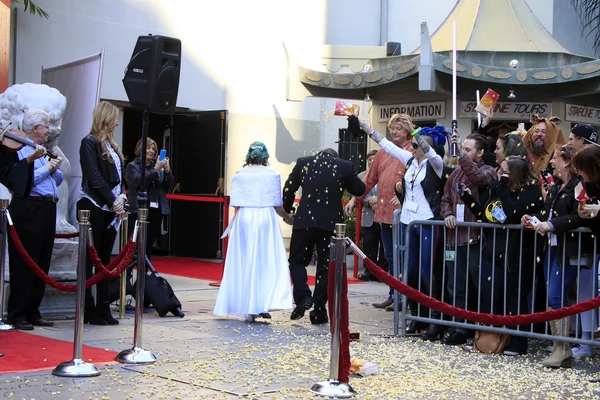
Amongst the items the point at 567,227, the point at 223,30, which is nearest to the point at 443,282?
the point at 567,227

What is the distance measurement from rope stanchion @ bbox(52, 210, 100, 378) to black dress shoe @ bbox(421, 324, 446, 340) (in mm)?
3355

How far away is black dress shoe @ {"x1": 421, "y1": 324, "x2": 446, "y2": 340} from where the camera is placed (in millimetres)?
8359

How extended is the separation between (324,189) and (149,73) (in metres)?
2.12

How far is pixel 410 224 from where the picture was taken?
27.6ft

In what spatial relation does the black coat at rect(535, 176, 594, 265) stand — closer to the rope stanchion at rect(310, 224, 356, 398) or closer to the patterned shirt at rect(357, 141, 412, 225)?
the rope stanchion at rect(310, 224, 356, 398)

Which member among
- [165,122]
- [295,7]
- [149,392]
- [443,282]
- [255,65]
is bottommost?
[149,392]

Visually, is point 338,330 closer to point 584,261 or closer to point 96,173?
point 584,261

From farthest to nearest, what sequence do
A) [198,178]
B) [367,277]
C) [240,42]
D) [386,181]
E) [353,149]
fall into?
1. [353,149]
2. [240,42]
3. [198,178]
4. [367,277]
5. [386,181]

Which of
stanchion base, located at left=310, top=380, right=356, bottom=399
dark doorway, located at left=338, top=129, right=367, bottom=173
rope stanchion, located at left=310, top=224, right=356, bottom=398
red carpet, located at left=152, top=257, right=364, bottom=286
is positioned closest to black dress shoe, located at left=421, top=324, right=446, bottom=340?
rope stanchion, located at left=310, top=224, right=356, bottom=398

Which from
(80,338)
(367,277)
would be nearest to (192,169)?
(367,277)

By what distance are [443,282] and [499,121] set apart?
7110 millimetres

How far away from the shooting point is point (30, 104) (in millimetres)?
8805

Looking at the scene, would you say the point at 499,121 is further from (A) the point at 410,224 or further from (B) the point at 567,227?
(B) the point at 567,227

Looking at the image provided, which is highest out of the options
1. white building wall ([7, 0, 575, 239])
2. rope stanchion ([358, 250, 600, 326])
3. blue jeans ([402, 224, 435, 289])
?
white building wall ([7, 0, 575, 239])
